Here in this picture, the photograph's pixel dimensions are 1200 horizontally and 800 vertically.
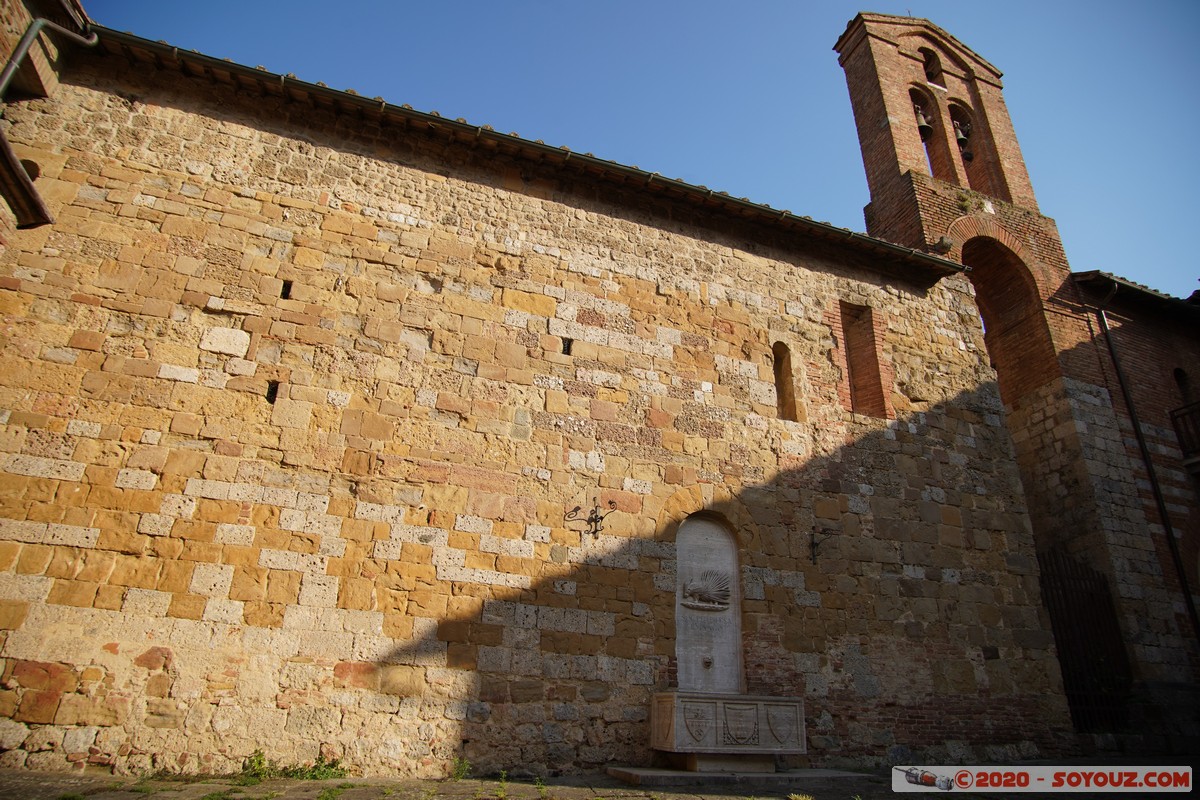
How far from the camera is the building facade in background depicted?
564cm

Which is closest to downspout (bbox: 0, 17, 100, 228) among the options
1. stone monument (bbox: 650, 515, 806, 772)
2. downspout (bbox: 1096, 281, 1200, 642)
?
stone monument (bbox: 650, 515, 806, 772)

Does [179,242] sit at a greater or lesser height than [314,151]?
lesser

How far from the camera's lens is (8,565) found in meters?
5.39

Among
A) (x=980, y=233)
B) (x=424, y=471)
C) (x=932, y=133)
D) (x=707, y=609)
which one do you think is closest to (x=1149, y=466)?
(x=980, y=233)

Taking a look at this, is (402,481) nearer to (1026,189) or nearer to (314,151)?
(314,151)

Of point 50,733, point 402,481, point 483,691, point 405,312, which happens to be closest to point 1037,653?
point 483,691

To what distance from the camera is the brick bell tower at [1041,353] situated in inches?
364

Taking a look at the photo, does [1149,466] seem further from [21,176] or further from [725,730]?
[21,176]

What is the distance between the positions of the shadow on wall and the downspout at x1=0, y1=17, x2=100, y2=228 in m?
4.09

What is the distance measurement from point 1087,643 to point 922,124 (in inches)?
379

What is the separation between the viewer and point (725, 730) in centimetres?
608

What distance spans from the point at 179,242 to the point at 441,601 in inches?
172

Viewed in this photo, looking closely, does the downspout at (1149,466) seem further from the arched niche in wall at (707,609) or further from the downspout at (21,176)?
the downspout at (21,176)

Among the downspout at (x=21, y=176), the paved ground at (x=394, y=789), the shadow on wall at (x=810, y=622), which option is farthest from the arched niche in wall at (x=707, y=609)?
the downspout at (x=21, y=176)
